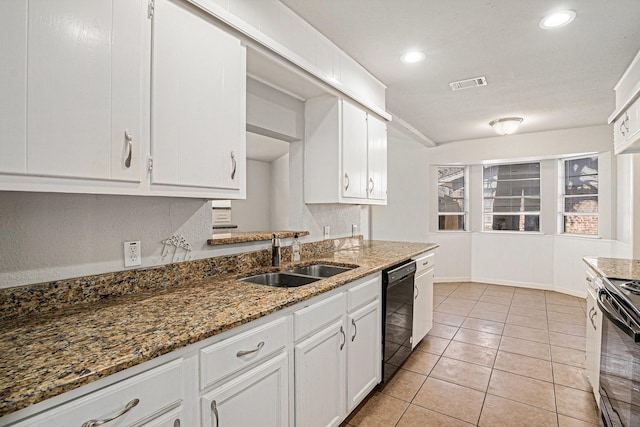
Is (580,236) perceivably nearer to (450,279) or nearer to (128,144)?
(450,279)

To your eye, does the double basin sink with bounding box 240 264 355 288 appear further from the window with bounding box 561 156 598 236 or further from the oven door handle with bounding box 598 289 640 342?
the window with bounding box 561 156 598 236

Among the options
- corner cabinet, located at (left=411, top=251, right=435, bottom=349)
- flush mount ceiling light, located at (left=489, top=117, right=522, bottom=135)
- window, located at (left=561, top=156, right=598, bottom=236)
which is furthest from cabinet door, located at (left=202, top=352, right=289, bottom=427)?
window, located at (left=561, top=156, right=598, bottom=236)

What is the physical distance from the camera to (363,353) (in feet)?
7.00

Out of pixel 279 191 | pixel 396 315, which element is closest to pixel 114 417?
pixel 396 315

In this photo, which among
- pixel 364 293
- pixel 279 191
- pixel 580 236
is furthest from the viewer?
pixel 580 236

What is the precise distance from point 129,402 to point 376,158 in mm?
2763

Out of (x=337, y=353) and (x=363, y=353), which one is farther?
(x=363, y=353)

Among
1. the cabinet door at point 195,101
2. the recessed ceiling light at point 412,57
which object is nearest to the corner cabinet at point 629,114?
the recessed ceiling light at point 412,57

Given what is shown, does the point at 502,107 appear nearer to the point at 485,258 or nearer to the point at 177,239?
the point at 485,258

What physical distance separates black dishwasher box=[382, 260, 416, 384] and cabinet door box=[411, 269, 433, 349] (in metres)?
0.14

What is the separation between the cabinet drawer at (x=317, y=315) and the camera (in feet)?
5.07

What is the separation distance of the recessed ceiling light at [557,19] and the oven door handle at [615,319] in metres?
1.74

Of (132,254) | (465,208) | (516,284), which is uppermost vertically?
(465,208)

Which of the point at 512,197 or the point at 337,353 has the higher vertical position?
the point at 512,197
